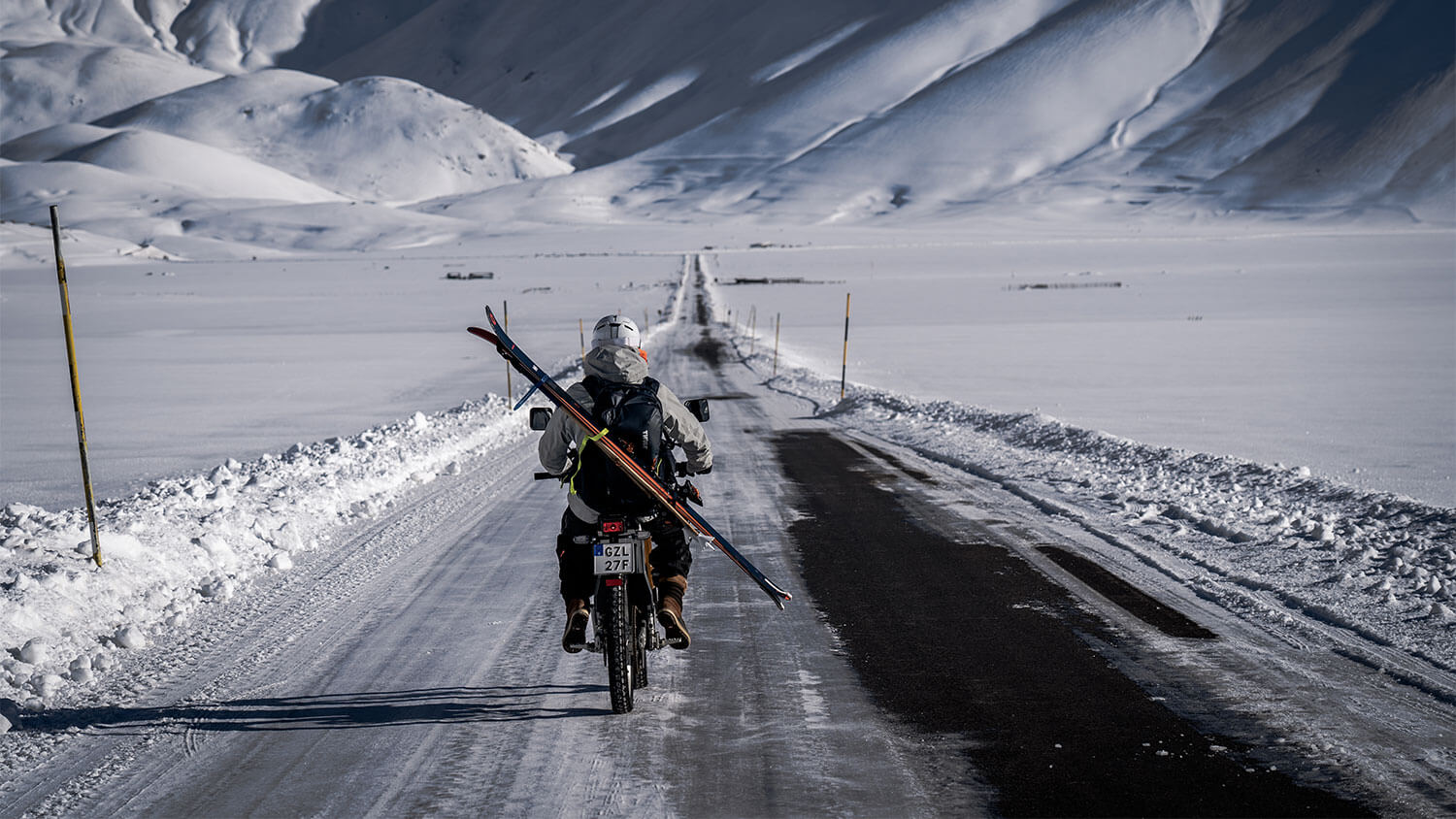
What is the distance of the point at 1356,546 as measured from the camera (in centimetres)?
979

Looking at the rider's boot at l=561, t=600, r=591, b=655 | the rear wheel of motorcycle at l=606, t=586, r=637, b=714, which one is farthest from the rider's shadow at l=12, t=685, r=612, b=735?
the rider's boot at l=561, t=600, r=591, b=655

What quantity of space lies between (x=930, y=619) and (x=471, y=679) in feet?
9.88

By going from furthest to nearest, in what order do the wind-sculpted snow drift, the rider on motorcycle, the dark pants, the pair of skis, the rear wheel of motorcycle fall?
the wind-sculpted snow drift
the dark pants
the rider on motorcycle
the rear wheel of motorcycle
the pair of skis

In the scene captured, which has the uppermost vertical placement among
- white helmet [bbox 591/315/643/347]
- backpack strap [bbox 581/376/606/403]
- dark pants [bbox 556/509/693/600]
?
white helmet [bbox 591/315/643/347]

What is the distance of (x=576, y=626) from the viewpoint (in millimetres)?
6398

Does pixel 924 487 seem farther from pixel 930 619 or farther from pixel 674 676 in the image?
pixel 674 676

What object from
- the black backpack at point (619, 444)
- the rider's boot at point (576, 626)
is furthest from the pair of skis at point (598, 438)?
the rider's boot at point (576, 626)

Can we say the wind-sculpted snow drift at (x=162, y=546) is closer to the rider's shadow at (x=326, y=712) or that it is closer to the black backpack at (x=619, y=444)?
the rider's shadow at (x=326, y=712)

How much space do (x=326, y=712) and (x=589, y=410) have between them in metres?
2.10

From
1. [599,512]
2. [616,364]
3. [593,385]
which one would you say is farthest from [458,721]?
[616,364]

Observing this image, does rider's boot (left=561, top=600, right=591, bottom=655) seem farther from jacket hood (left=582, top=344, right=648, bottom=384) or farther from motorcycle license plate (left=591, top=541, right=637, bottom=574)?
jacket hood (left=582, top=344, right=648, bottom=384)

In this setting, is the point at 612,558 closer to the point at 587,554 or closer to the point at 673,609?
the point at 587,554

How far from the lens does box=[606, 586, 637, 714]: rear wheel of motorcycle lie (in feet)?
20.4

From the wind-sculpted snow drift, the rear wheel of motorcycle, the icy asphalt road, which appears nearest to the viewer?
the icy asphalt road
